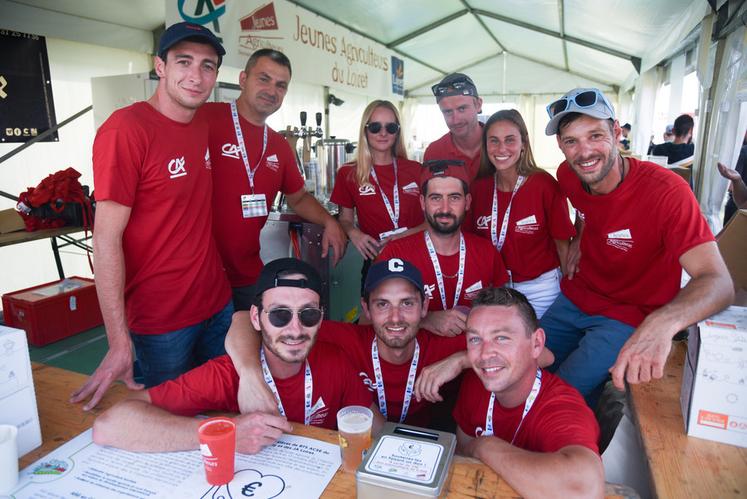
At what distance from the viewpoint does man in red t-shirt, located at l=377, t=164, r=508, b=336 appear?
7.72 feet

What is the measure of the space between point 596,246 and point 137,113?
6.15 feet

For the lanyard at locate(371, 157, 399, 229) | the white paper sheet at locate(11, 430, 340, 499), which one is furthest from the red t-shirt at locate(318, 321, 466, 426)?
the lanyard at locate(371, 157, 399, 229)

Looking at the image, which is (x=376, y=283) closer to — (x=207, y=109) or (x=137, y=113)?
(x=137, y=113)

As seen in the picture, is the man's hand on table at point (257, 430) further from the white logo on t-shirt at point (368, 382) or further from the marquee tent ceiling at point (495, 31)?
the marquee tent ceiling at point (495, 31)

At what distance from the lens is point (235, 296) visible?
8.57 ft

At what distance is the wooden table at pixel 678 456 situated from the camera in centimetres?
119

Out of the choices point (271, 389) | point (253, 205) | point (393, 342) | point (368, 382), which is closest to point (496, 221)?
point (393, 342)

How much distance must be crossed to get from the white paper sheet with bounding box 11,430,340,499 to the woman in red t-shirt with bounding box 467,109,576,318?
1.54 meters

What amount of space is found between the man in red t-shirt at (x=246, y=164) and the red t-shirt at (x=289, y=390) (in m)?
0.96

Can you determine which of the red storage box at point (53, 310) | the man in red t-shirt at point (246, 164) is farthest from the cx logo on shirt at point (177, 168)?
the red storage box at point (53, 310)

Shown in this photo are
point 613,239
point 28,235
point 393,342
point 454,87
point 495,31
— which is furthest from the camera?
point 495,31

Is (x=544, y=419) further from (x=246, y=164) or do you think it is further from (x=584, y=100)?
(x=246, y=164)

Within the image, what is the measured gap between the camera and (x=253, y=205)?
2.53 metres

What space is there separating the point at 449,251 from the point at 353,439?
1.34m
